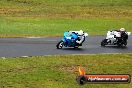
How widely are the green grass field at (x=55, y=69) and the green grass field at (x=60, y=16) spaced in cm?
857

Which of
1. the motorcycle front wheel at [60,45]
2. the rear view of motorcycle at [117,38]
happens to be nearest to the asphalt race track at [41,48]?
the motorcycle front wheel at [60,45]

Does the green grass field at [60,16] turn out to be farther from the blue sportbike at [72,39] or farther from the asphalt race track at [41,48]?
the blue sportbike at [72,39]

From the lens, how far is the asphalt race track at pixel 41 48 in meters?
22.8

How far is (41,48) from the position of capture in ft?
79.3

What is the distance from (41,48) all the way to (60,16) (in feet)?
60.4

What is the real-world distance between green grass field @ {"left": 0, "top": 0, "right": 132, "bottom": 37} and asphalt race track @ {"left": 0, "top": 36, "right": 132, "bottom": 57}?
2.90 m

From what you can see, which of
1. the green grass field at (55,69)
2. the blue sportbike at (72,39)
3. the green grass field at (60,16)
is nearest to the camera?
the green grass field at (55,69)

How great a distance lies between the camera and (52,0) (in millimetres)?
53406

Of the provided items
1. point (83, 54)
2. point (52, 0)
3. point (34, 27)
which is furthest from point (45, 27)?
point (52, 0)

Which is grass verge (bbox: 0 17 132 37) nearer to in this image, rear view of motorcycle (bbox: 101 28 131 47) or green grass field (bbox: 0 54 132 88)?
rear view of motorcycle (bbox: 101 28 131 47)

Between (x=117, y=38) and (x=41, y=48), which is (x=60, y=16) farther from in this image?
(x=41, y=48)

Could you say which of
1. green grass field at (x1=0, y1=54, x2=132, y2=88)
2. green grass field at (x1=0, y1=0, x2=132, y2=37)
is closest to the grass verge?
green grass field at (x1=0, y1=0, x2=132, y2=37)

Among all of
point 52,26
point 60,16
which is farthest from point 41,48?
point 60,16

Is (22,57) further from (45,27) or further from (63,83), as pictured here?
(45,27)
